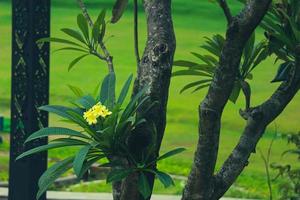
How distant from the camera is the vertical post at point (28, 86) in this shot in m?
5.37

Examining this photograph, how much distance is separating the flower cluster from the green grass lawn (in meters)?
4.08

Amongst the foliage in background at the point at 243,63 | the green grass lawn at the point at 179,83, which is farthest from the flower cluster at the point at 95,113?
the green grass lawn at the point at 179,83

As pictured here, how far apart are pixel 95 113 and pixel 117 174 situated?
235 millimetres

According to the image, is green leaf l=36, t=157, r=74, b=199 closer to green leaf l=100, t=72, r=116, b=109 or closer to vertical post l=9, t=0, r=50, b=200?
green leaf l=100, t=72, r=116, b=109

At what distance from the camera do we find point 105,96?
12.1 feet

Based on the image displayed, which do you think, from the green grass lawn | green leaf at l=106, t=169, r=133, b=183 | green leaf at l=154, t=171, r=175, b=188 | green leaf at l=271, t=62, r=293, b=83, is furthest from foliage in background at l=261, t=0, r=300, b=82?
the green grass lawn

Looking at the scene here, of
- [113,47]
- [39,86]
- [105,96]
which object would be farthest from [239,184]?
[105,96]

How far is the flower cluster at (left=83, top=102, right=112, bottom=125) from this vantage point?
11.4ft

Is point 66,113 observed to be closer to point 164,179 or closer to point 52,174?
point 52,174

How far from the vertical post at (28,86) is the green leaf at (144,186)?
1943mm

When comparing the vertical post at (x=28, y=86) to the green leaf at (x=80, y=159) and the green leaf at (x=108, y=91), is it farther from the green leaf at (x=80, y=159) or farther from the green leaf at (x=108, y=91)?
the green leaf at (x=80, y=159)

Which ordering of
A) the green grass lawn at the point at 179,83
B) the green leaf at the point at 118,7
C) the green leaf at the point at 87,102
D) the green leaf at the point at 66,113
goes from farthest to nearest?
the green grass lawn at the point at 179,83 → the green leaf at the point at 118,7 → the green leaf at the point at 87,102 → the green leaf at the point at 66,113

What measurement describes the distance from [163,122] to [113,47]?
243 inches

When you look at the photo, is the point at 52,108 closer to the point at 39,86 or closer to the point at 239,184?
the point at 39,86
